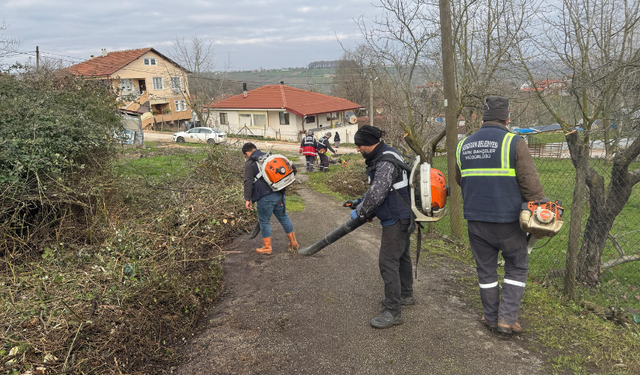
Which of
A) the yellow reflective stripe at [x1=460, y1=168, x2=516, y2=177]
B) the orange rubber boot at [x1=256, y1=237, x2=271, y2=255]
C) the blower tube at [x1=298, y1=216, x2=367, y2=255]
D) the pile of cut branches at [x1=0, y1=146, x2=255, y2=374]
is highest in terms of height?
the yellow reflective stripe at [x1=460, y1=168, x2=516, y2=177]

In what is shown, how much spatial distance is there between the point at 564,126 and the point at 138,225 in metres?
6.08

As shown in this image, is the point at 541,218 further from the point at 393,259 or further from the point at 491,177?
the point at 393,259

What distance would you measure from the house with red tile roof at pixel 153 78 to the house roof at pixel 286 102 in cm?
545

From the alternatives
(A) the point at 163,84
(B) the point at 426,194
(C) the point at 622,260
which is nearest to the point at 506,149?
(B) the point at 426,194

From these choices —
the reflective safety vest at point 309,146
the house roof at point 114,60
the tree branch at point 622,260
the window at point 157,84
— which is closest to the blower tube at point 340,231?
the tree branch at point 622,260

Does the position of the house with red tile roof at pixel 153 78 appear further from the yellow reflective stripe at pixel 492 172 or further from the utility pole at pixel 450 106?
the yellow reflective stripe at pixel 492 172

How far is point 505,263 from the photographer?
3629 millimetres

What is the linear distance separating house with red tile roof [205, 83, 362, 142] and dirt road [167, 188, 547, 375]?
3143cm

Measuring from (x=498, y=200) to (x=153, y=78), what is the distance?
154ft

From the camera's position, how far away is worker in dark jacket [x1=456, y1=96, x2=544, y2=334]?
3402 mm

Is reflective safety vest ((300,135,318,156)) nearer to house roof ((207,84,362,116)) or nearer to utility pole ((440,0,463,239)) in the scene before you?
utility pole ((440,0,463,239))

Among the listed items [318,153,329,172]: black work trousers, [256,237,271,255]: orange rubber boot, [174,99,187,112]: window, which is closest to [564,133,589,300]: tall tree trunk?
[256,237,271,255]: orange rubber boot

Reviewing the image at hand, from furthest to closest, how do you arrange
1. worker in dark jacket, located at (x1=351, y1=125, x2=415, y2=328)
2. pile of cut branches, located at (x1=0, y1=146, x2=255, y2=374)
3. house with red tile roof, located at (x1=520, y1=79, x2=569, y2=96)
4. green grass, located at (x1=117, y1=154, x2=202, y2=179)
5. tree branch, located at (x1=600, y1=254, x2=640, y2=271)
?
green grass, located at (x1=117, y1=154, x2=202, y2=179)
house with red tile roof, located at (x1=520, y1=79, x2=569, y2=96)
tree branch, located at (x1=600, y1=254, x2=640, y2=271)
worker in dark jacket, located at (x1=351, y1=125, x2=415, y2=328)
pile of cut branches, located at (x1=0, y1=146, x2=255, y2=374)

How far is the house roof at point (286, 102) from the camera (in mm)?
37294
